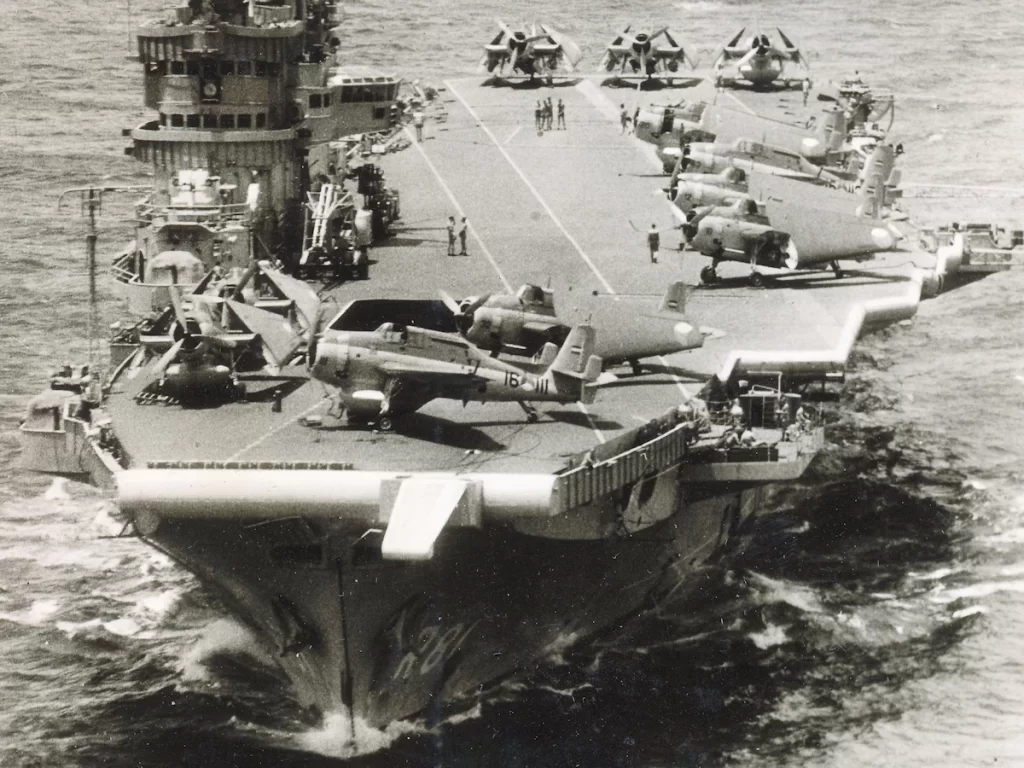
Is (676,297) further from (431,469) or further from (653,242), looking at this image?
(653,242)

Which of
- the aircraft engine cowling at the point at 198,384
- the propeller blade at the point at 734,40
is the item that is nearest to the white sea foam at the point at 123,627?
the aircraft engine cowling at the point at 198,384

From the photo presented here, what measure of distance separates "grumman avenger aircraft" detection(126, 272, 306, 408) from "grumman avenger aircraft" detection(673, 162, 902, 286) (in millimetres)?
9435

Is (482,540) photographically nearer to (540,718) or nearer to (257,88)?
(540,718)

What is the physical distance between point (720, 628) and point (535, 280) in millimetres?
9005

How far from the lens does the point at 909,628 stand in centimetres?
2906

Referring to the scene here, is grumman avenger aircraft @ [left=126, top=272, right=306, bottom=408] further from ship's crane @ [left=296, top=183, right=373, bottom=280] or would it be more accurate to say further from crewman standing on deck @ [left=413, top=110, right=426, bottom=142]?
crewman standing on deck @ [left=413, top=110, right=426, bottom=142]

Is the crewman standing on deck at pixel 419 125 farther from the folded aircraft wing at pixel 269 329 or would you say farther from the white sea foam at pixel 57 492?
the folded aircraft wing at pixel 269 329

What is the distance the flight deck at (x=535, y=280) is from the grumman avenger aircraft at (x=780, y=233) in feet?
2.29

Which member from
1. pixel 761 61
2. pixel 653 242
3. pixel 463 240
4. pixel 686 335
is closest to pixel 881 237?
pixel 653 242

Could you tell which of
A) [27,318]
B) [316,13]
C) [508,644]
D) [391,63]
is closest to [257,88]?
[316,13]

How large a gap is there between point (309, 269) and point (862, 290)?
1195cm

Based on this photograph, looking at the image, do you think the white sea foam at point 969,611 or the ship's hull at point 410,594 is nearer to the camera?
the ship's hull at point 410,594

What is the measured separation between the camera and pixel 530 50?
60.1 metres

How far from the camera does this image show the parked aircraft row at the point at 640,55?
5978cm
